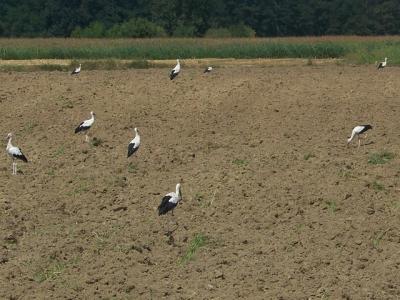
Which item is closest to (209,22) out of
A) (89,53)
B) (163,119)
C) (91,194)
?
(89,53)

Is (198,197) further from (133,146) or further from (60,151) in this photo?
(60,151)

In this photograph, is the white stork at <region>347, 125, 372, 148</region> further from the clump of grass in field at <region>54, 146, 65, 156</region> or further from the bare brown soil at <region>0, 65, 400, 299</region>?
the clump of grass in field at <region>54, 146, 65, 156</region>

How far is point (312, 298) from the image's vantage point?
13.0 metres

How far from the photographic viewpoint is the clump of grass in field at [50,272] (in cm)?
1409

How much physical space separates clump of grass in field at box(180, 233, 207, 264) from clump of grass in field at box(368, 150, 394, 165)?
4.89 m

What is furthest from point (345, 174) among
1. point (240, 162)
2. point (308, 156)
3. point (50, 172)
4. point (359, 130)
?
point (50, 172)

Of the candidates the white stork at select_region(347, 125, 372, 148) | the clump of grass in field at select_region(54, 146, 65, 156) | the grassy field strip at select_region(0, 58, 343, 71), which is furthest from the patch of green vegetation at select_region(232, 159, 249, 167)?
the grassy field strip at select_region(0, 58, 343, 71)

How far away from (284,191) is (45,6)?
74268 millimetres

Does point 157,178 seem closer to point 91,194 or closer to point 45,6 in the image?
point 91,194

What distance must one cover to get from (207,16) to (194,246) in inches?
2974

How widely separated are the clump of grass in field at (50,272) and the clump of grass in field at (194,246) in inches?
71.1

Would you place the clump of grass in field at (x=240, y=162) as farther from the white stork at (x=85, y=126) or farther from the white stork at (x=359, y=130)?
the white stork at (x=85, y=126)

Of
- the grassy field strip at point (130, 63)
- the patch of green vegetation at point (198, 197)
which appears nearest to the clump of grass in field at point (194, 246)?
the patch of green vegetation at point (198, 197)

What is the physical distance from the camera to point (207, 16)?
89.4m
